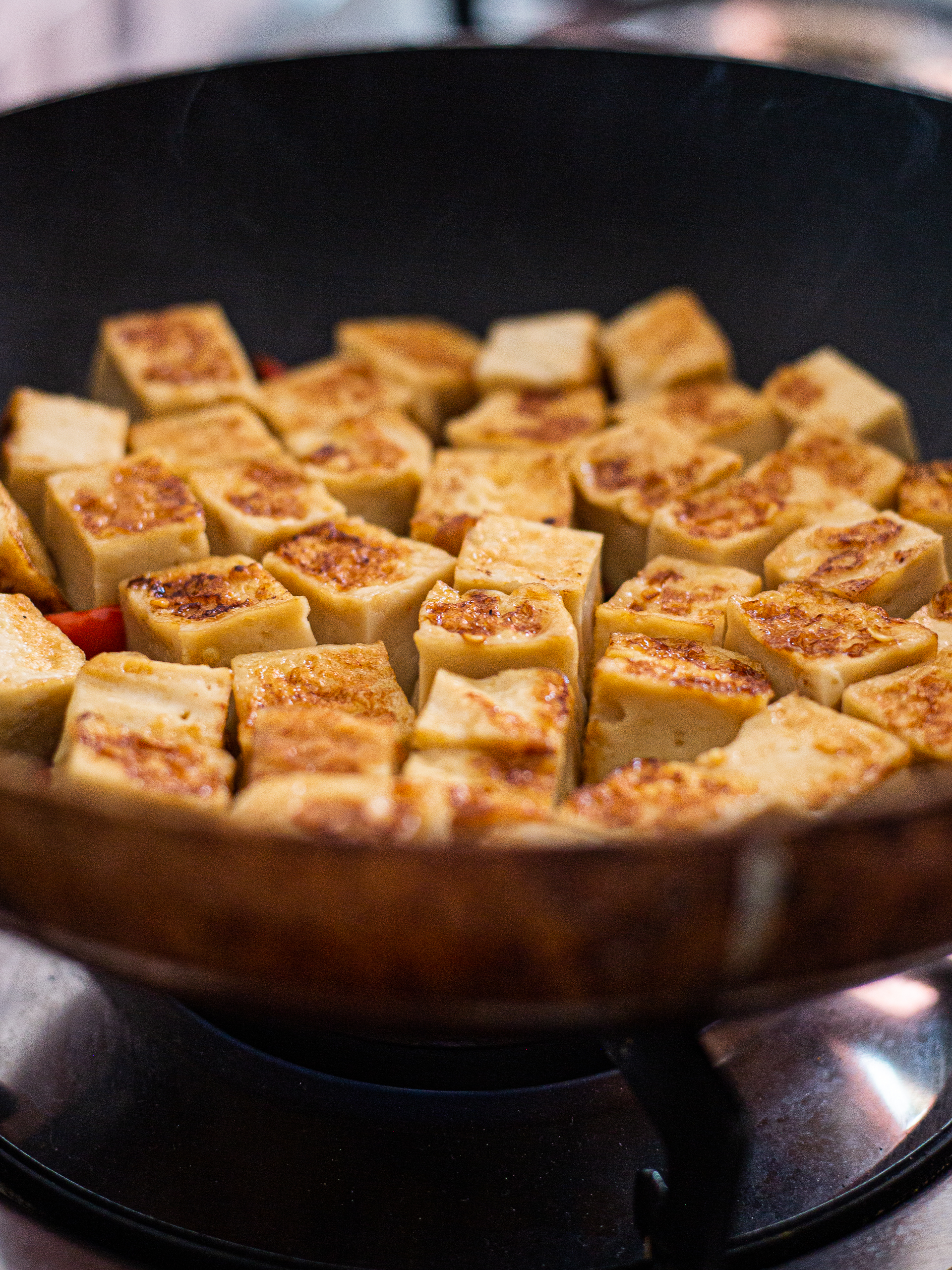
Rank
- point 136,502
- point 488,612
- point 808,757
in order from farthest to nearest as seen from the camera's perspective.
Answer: point 136,502
point 488,612
point 808,757

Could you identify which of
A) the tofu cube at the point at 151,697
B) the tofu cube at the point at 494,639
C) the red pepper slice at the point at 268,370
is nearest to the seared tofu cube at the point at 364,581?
the tofu cube at the point at 494,639

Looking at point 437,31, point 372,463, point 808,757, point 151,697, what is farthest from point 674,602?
point 437,31

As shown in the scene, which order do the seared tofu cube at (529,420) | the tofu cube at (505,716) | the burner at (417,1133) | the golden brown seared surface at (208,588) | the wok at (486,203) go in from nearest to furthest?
the tofu cube at (505,716), the burner at (417,1133), the golden brown seared surface at (208,588), the seared tofu cube at (529,420), the wok at (486,203)

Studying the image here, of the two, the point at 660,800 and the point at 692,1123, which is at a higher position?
the point at 660,800

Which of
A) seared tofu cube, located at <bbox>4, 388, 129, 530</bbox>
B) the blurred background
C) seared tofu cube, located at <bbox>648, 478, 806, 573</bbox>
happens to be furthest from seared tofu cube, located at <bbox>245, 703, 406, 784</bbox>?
the blurred background

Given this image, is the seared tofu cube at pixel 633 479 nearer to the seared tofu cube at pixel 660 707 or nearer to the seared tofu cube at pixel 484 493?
the seared tofu cube at pixel 484 493

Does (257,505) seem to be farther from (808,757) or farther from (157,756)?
(808,757)

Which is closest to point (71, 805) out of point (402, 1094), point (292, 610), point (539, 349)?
point (292, 610)
